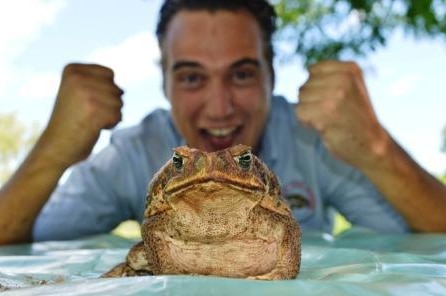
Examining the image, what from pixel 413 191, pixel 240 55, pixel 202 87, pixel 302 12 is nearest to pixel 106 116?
pixel 202 87

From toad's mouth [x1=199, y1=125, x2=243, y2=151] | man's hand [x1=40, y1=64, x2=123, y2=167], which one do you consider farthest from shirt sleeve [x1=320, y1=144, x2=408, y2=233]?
man's hand [x1=40, y1=64, x2=123, y2=167]

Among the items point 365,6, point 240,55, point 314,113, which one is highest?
point 365,6

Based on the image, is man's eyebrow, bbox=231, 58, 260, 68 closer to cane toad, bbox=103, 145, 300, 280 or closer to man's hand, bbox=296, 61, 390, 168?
man's hand, bbox=296, 61, 390, 168

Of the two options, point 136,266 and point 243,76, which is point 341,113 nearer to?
point 243,76

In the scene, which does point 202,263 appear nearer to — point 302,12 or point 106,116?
point 106,116

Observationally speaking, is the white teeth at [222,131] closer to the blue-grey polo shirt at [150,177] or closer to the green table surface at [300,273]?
the blue-grey polo shirt at [150,177]

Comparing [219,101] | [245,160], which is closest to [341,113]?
[219,101]

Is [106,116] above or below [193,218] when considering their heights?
above

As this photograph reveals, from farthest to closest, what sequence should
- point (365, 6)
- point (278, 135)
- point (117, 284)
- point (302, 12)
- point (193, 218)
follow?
1. point (302, 12)
2. point (365, 6)
3. point (278, 135)
4. point (193, 218)
5. point (117, 284)
